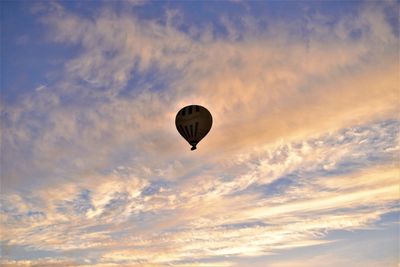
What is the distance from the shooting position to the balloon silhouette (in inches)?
3027

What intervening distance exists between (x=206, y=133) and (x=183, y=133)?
3276 millimetres

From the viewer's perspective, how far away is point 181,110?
7831 centimetres

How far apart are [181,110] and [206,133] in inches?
189

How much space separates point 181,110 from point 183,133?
335 cm

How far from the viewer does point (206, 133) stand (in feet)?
256

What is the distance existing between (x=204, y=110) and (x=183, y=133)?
4.37 m

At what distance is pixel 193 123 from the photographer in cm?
7694

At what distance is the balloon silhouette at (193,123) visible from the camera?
76875 millimetres

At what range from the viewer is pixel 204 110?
255 ft

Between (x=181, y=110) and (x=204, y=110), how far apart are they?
3296mm

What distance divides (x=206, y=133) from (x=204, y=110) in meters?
3.26
